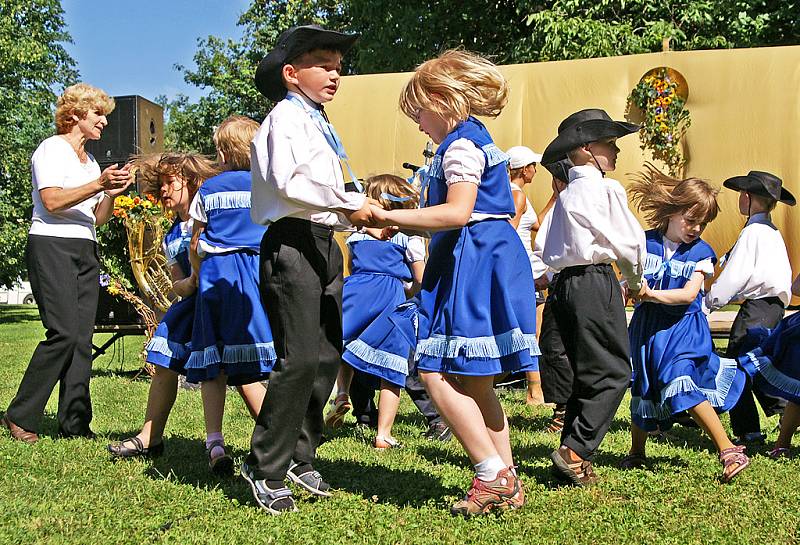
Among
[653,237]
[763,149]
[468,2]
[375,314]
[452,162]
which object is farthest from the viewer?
[468,2]

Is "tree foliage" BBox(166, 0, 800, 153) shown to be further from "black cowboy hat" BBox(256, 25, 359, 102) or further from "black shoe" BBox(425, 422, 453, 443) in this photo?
"black cowboy hat" BBox(256, 25, 359, 102)

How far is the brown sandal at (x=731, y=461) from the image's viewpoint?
429 centimetres

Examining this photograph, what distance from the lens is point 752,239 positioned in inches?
230

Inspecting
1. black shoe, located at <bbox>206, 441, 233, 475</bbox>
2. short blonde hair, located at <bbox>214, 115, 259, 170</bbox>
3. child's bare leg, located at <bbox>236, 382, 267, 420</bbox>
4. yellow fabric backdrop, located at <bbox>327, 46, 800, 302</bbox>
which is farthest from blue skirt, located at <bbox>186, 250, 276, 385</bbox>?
yellow fabric backdrop, located at <bbox>327, 46, 800, 302</bbox>

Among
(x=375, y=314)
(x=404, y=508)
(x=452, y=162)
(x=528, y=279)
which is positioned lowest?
(x=404, y=508)

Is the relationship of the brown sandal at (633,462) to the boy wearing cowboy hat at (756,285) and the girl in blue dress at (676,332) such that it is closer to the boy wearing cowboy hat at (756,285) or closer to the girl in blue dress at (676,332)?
the girl in blue dress at (676,332)

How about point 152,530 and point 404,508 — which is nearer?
point 152,530

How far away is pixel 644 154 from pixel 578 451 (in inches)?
231

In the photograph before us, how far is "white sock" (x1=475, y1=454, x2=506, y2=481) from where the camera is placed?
11.6ft

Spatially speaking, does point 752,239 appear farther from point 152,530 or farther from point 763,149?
point 152,530

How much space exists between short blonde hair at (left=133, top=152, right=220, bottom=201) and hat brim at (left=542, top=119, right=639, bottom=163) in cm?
180

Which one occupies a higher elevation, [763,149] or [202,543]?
[763,149]

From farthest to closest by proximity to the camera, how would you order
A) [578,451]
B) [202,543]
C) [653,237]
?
[653,237] → [578,451] → [202,543]

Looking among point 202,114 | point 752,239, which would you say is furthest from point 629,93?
point 202,114
